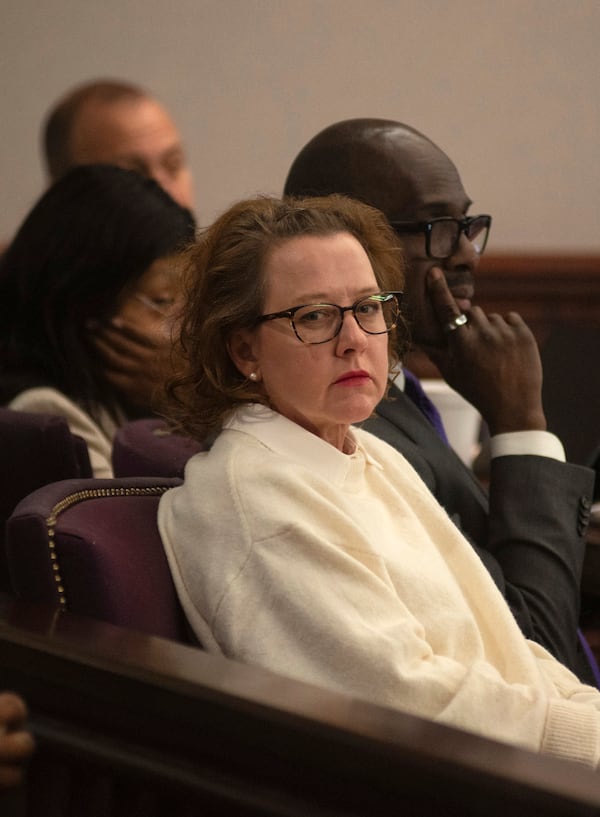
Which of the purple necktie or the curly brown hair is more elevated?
the curly brown hair

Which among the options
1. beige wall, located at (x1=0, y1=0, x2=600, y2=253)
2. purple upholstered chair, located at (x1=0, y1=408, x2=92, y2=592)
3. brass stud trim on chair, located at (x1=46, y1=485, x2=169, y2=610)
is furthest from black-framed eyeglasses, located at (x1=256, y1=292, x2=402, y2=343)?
beige wall, located at (x1=0, y1=0, x2=600, y2=253)

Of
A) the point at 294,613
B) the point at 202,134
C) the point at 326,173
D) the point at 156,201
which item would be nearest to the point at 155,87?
the point at 202,134

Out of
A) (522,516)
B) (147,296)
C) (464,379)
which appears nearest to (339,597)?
(522,516)

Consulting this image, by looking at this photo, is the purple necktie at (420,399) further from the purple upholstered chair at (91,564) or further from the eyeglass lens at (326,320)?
the purple upholstered chair at (91,564)

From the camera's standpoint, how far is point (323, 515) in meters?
1.27

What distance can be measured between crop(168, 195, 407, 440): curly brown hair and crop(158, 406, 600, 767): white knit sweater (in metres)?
0.07

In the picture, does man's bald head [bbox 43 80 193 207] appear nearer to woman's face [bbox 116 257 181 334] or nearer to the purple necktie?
woman's face [bbox 116 257 181 334]

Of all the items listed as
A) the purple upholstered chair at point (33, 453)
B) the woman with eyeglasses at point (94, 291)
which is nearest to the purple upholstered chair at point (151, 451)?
the purple upholstered chair at point (33, 453)

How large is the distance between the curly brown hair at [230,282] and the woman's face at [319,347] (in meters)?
0.02

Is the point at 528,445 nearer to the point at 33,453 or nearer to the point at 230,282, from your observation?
the point at 230,282

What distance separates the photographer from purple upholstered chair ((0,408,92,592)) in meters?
1.61

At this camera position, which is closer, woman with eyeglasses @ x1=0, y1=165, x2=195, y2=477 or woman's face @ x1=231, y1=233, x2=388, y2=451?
woman's face @ x1=231, y1=233, x2=388, y2=451

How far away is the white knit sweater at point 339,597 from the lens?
3.92ft

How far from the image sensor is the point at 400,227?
174 centimetres
